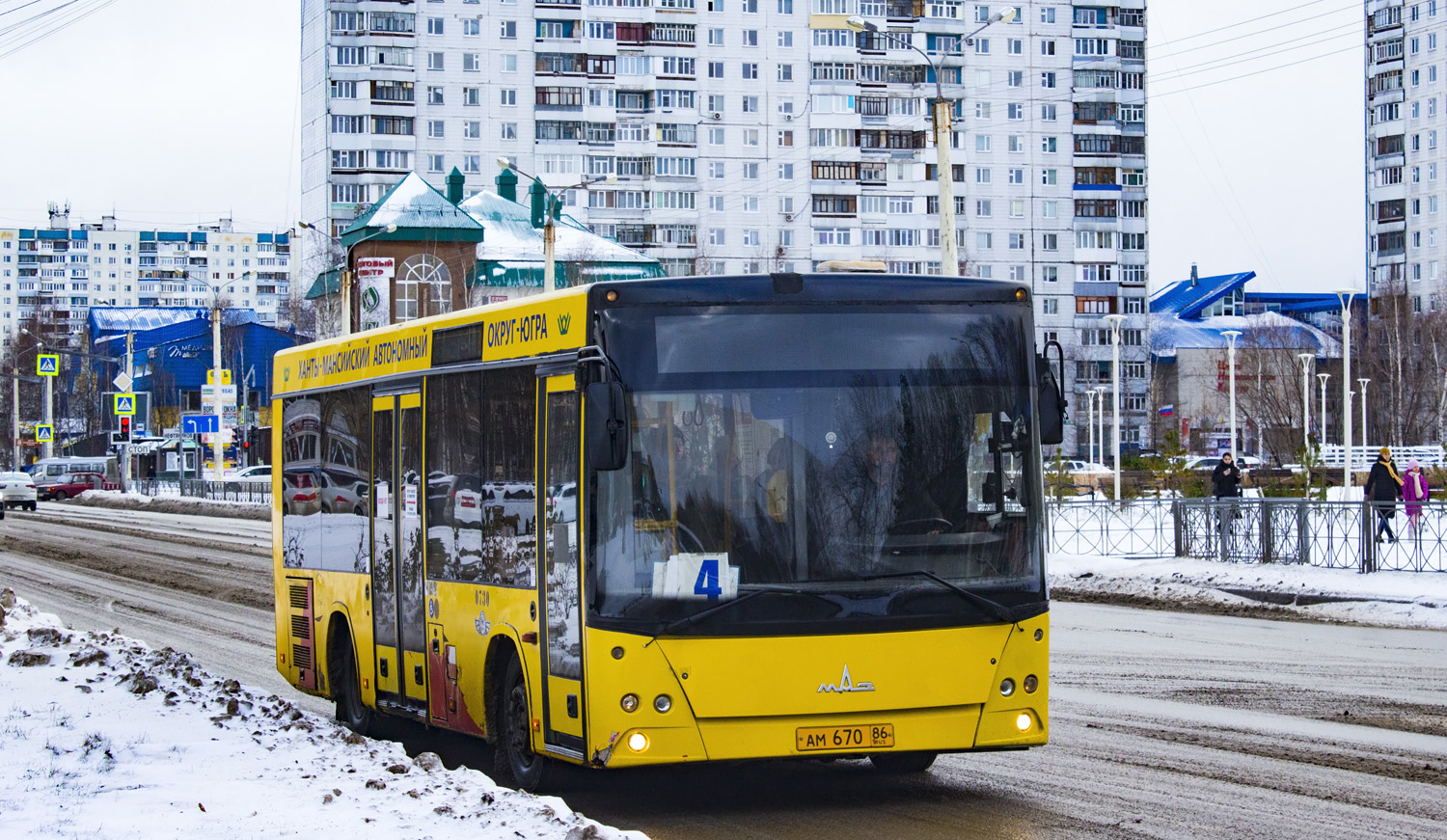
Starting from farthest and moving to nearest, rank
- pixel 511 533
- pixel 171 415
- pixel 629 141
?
pixel 629 141, pixel 171 415, pixel 511 533

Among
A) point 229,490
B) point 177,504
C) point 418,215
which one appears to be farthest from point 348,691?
point 418,215

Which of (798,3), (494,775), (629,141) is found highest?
(798,3)

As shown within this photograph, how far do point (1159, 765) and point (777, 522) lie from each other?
2.82 m

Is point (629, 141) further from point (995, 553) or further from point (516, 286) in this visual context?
point (995, 553)

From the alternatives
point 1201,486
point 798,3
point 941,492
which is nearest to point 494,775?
point 941,492

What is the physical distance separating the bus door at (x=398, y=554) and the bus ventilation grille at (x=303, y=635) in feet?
5.13

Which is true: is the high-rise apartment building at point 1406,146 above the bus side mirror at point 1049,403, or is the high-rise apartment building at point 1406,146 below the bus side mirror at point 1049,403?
above

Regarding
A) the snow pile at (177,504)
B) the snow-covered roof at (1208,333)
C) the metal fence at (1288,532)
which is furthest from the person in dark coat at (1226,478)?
the snow-covered roof at (1208,333)

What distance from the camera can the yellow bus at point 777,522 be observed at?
8.40 m

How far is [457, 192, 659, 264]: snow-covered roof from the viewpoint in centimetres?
8582

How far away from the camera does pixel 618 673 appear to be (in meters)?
8.41

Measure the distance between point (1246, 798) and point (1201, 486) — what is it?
30.6 metres

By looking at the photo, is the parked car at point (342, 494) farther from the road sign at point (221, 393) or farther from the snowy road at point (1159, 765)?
the road sign at point (221, 393)

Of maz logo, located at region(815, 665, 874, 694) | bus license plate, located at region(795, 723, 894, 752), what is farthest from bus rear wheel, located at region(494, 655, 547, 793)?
maz logo, located at region(815, 665, 874, 694)
